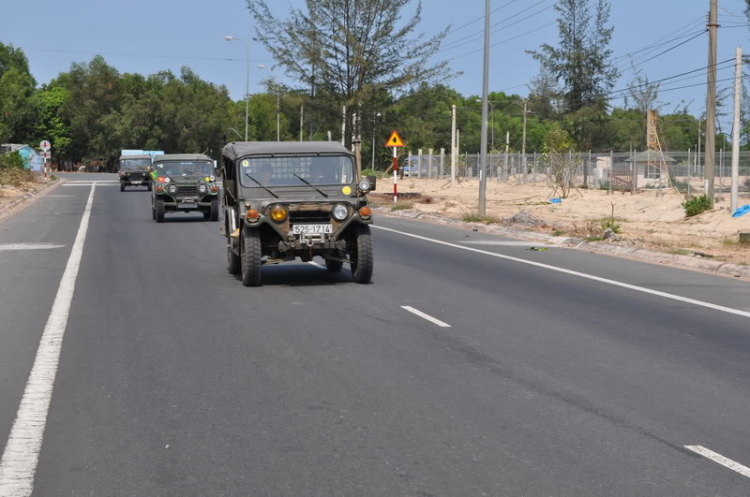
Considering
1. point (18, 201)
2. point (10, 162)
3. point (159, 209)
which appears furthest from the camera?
point (10, 162)

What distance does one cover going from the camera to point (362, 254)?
45.8 ft

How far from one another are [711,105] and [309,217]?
21810 millimetres

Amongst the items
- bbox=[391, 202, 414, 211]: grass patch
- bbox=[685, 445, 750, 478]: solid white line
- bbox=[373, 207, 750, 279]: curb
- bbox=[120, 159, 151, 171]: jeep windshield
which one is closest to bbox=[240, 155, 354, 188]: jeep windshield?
bbox=[373, 207, 750, 279]: curb

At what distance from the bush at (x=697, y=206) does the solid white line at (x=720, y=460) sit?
2644 centimetres

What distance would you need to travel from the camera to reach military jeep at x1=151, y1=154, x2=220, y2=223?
28922 millimetres

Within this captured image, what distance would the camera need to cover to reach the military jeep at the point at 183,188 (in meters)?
28.9

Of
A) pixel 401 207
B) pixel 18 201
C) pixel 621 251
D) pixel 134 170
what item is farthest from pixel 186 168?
pixel 134 170

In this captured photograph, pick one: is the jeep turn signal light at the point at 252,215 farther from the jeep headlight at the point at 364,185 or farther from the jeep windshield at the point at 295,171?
the jeep headlight at the point at 364,185

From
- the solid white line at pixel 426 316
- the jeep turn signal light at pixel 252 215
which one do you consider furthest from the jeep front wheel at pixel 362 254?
the solid white line at pixel 426 316

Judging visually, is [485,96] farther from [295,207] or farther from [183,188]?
[295,207]

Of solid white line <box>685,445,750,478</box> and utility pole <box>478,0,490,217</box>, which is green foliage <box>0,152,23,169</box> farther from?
solid white line <box>685,445,750,478</box>

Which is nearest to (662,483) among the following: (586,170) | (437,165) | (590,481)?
(590,481)

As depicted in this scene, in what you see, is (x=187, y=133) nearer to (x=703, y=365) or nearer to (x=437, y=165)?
(x=437, y=165)

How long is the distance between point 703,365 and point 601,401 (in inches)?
73.6
